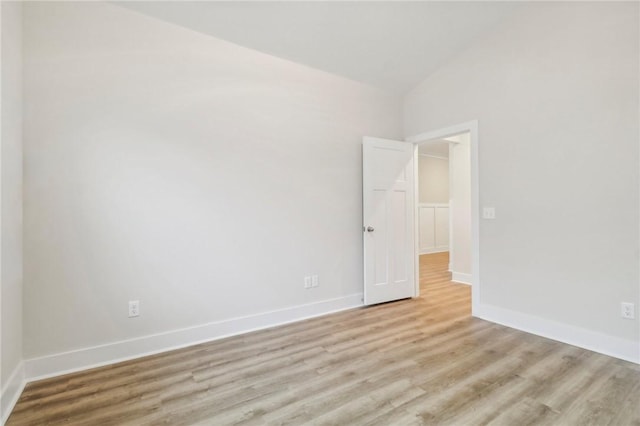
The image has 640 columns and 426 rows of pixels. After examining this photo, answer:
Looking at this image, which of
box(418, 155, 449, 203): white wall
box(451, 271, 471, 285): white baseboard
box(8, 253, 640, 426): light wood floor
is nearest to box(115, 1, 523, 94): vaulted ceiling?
box(8, 253, 640, 426): light wood floor

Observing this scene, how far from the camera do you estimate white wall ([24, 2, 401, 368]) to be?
217 cm

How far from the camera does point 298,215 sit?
3.24 meters

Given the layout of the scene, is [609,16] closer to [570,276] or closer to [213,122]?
[570,276]

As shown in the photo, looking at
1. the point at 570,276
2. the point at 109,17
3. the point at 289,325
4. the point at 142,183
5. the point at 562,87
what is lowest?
the point at 289,325

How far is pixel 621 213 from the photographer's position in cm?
236

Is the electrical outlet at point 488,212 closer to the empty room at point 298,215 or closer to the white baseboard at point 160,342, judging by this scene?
the empty room at point 298,215

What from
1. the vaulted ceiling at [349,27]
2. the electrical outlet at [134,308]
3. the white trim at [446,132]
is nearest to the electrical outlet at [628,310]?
the white trim at [446,132]

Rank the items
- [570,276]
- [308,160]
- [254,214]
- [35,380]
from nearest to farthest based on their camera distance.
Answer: [35,380] → [570,276] → [254,214] → [308,160]

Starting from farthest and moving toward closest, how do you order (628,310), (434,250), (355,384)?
1. (434,250)
2. (628,310)
3. (355,384)

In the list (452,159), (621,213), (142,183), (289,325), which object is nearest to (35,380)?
(142,183)

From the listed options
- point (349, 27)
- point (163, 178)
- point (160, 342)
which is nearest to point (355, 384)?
point (160, 342)

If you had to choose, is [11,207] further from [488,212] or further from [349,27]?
[488,212]

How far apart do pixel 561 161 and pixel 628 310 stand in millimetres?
1253

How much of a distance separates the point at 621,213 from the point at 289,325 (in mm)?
2914
